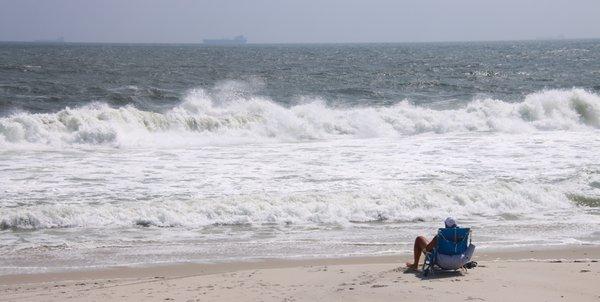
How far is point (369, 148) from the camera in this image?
2089 cm

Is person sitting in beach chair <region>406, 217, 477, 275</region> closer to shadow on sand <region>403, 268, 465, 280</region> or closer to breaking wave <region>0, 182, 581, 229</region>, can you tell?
shadow on sand <region>403, 268, 465, 280</region>

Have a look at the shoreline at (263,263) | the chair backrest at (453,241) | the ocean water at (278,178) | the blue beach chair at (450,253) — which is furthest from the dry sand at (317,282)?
the ocean water at (278,178)

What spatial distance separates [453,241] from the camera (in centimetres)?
907

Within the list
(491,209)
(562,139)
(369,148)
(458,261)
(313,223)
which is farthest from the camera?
(562,139)

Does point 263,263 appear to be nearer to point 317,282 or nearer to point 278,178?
point 317,282

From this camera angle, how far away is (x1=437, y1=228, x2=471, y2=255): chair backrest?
29.5 feet

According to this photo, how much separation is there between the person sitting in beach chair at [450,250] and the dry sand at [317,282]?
135 mm

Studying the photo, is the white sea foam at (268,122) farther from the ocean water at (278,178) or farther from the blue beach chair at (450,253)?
the blue beach chair at (450,253)

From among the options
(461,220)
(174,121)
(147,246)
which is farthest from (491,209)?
(174,121)

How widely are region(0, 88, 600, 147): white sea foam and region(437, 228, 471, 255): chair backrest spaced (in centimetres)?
1349

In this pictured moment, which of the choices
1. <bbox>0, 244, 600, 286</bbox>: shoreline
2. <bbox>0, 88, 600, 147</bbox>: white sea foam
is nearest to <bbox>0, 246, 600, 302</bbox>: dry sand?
<bbox>0, 244, 600, 286</bbox>: shoreline

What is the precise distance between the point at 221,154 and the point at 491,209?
784 cm

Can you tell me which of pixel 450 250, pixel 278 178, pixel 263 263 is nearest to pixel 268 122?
pixel 278 178

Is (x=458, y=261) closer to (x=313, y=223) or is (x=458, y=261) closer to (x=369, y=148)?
(x=313, y=223)
